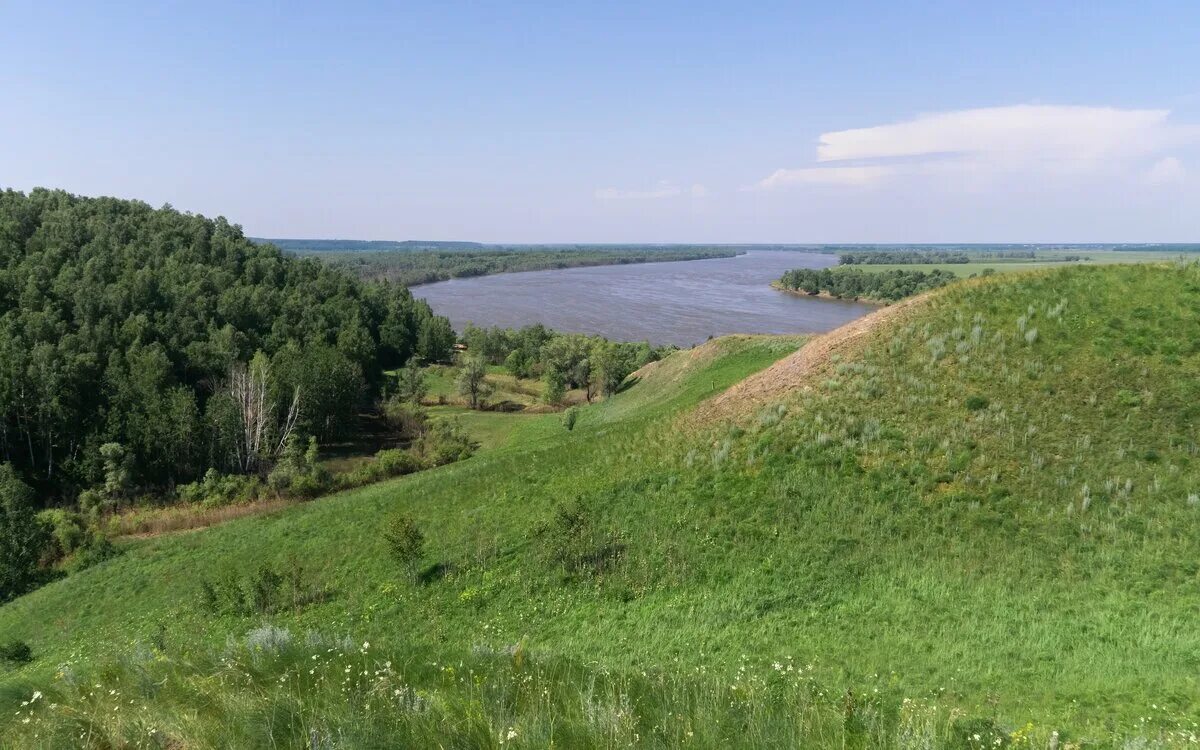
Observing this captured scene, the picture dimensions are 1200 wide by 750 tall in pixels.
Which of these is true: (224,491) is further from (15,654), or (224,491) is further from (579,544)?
(579,544)

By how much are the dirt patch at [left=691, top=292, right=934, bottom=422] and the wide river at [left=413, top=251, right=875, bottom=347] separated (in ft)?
183

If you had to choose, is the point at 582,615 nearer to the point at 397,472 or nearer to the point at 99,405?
the point at 397,472

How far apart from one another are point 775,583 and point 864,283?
11806 centimetres

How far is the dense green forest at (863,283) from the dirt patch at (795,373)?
83220 mm

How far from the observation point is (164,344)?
52969mm

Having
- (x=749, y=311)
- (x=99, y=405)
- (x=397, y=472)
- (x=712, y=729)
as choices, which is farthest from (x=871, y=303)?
(x=712, y=729)

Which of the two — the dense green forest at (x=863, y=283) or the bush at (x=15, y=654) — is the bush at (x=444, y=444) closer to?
the bush at (x=15, y=654)

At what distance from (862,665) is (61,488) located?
48.2 metres

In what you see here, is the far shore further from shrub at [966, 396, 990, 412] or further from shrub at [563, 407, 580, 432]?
shrub at [966, 396, 990, 412]

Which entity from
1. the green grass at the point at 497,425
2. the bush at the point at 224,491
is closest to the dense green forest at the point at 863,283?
the green grass at the point at 497,425

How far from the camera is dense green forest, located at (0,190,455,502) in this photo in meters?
39.2

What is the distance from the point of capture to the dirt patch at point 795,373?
60.7 ft

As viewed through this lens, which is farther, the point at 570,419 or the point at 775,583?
the point at 570,419

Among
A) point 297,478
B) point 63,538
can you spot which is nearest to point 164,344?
point 297,478
